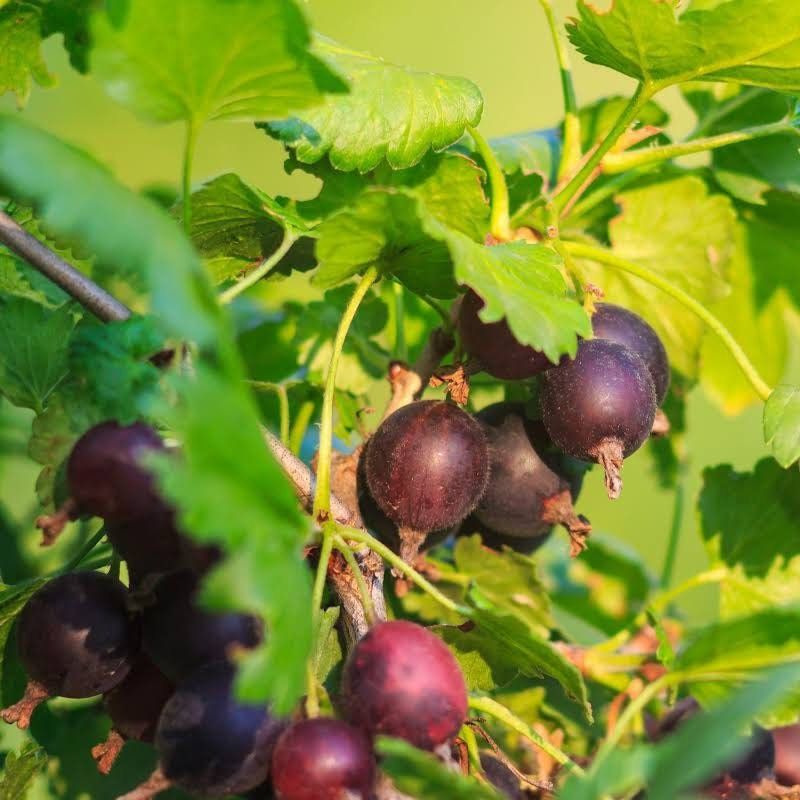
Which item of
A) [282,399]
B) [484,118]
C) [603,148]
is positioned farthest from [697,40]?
[484,118]

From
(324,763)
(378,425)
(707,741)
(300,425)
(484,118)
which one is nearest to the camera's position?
(707,741)

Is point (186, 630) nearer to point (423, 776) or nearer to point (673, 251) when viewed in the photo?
point (423, 776)

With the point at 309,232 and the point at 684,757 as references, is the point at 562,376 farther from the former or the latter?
the point at 684,757

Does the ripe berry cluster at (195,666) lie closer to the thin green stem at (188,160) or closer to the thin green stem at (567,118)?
the thin green stem at (188,160)

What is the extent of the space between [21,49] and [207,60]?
0.43m

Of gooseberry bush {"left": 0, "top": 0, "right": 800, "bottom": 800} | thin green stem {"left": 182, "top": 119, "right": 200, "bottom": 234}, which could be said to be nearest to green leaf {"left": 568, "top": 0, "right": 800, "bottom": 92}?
gooseberry bush {"left": 0, "top": 0, "right": 800, "bottom": 800}

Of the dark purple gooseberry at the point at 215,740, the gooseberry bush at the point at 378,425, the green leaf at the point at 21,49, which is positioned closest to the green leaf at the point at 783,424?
the gooseberry bush at the point at 378,425

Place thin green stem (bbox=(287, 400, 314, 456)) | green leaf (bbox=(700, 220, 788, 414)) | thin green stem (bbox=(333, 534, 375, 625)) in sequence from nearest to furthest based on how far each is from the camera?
thin green stem (bbox=(333, 534, 375, 625))
thin green stem (bbox=(287, 400, 314, 456))
green leaf (bbox=(700, 220, 788, 414))

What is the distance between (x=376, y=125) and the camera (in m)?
0.83

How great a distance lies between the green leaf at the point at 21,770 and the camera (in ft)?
2.79

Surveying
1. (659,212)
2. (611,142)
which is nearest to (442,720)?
(611,142)

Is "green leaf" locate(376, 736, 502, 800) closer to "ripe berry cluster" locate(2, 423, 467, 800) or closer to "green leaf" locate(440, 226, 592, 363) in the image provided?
"ripe berry cluster" locate(2, 423, 467, 800)

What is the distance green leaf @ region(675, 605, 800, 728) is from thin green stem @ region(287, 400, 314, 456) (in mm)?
425

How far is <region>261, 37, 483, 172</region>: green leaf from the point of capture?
2.73ft
